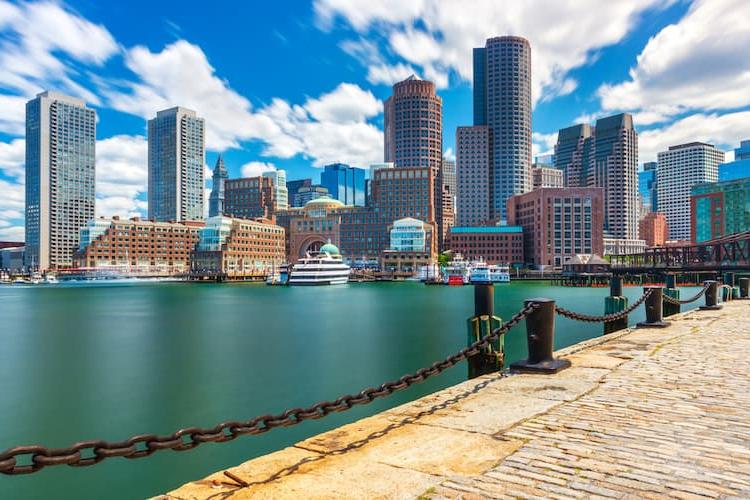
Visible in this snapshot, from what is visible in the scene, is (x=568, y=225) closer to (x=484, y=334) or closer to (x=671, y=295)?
(x=671, y=295)

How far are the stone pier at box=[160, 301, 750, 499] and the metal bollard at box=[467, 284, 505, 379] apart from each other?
5.99 feet

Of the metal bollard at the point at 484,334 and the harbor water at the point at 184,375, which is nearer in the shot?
the metal bollard at the point at 484,334

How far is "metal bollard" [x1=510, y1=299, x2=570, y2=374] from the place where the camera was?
11836 mm

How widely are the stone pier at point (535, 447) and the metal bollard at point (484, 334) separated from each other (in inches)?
71.9

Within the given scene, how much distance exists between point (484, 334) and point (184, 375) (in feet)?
83.5

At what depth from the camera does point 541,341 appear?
1214 centimetres

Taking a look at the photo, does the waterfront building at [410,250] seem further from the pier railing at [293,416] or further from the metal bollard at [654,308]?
the pier railing at [293,416]

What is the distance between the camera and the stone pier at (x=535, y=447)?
5.56 metres

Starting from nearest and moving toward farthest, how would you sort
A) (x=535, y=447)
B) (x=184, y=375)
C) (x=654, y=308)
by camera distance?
(x=535, y=447) → (x=654, y=308) → (x=184, y=375)

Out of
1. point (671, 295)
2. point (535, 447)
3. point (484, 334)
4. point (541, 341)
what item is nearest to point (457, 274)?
point (671, 295)

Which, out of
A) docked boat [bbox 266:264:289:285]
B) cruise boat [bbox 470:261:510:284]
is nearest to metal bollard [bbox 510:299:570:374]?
cruise boat [bbox 470:261:510:284]

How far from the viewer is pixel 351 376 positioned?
104ft

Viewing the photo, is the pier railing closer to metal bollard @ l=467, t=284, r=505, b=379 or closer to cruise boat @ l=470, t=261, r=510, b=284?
metal bollard @ l=467, t=284, r=505, b=379

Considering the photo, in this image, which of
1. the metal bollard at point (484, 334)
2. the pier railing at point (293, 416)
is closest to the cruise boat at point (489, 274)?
the metal bollard at point (484, 334)
